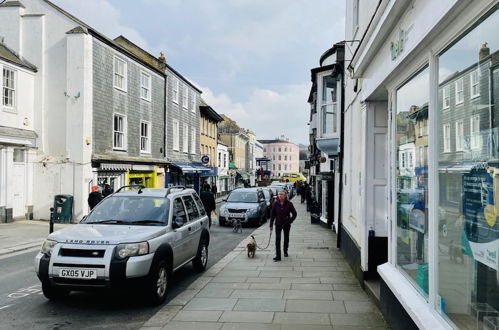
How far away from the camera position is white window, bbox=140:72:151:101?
82.8 ft

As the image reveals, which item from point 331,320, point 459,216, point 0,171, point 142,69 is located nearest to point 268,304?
point 331,320

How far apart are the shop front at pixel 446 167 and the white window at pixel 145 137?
873 inches

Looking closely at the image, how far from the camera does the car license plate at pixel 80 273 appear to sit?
6039 mm

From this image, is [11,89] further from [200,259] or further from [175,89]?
[175,89]

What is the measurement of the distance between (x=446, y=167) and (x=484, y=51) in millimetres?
970

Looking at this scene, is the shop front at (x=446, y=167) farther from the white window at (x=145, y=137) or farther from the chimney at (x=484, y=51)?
the white window at (x=145, y=137)

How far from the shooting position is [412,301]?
4.04 m

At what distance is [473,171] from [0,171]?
1794 centimetres

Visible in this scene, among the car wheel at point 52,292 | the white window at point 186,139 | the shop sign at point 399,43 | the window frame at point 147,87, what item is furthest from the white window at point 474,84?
the white window at point 186,139

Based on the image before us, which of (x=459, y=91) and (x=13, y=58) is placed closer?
(x=459, y=91)

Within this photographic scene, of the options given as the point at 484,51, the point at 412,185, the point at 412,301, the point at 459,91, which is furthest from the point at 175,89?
the point at 484,51

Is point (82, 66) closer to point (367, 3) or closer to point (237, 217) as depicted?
point (237, 217)

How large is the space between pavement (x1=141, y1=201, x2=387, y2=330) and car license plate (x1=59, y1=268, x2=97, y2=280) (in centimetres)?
103

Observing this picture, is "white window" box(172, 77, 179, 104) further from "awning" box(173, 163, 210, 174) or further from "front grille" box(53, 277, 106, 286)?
"front grille" box(53, 277, 106, 286)
